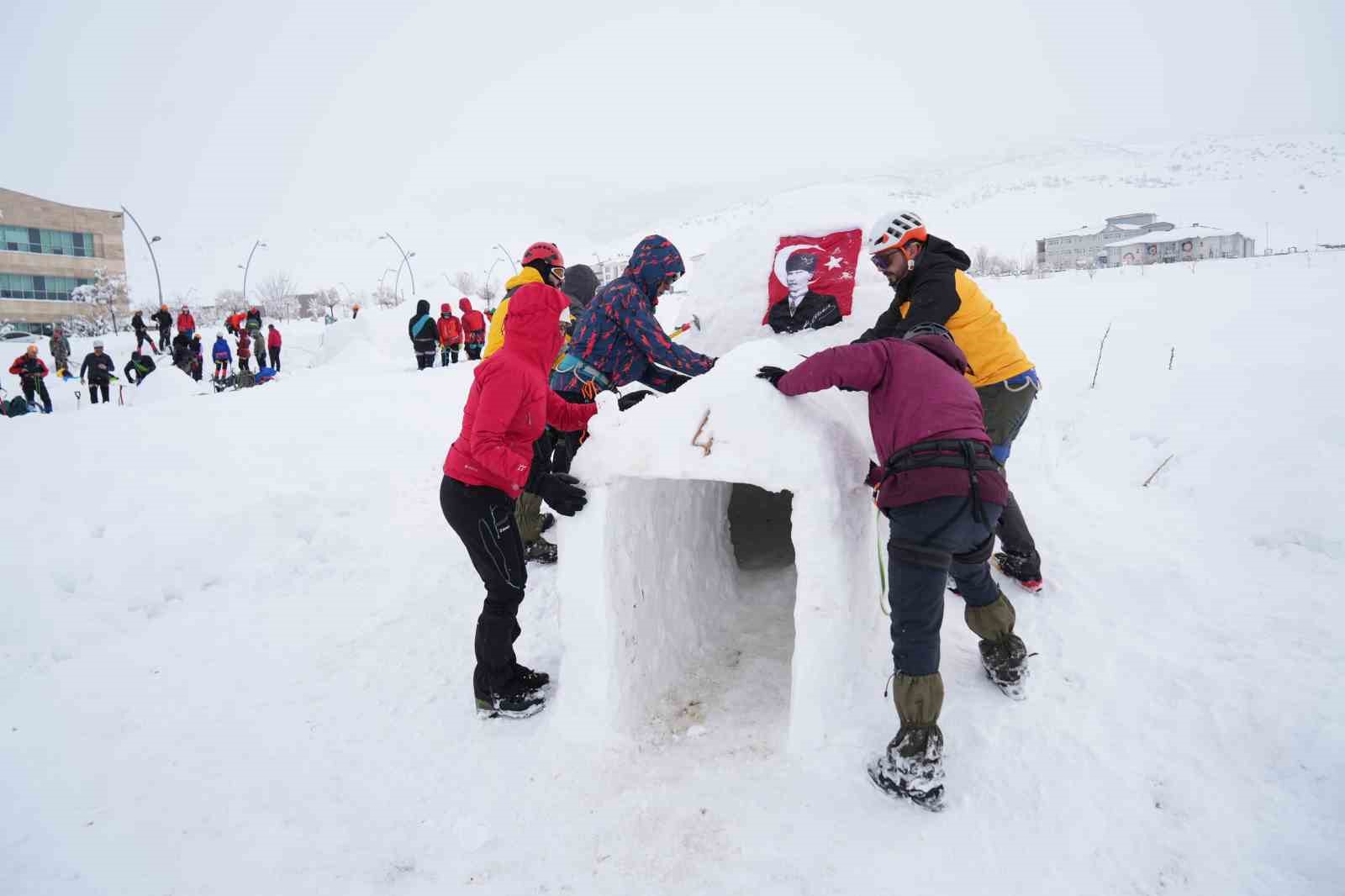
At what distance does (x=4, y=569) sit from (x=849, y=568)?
17.4 feet

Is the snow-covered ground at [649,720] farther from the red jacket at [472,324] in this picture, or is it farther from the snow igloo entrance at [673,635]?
the red jacket at [472,324]

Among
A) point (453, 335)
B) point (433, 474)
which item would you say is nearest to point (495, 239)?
point (453, 335)

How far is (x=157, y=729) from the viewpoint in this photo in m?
3.12

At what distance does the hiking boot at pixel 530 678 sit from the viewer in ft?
10.5

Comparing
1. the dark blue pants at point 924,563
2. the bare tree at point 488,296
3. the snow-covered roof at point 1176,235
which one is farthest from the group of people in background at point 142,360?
the snow-covered roof at point 1176,235

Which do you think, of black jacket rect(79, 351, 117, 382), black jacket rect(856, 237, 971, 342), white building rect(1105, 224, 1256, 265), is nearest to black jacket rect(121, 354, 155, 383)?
black jacket rect(79, 351, 117, 382)

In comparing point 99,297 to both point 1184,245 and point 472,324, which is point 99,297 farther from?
point 1184,245

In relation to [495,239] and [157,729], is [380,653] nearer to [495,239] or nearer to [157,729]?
[157,729]

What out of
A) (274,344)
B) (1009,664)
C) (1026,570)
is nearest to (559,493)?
(1009,664)

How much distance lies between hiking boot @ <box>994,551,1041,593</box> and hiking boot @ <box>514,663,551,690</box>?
2599 mm

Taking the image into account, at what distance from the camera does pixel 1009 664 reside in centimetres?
283

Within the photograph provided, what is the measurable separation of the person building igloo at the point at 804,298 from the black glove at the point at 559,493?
1881 mm

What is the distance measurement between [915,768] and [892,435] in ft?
4.11

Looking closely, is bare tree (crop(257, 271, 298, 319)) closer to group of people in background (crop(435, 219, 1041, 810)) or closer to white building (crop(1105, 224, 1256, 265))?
group of people in background (crop(435, 219, 1041, 810))
